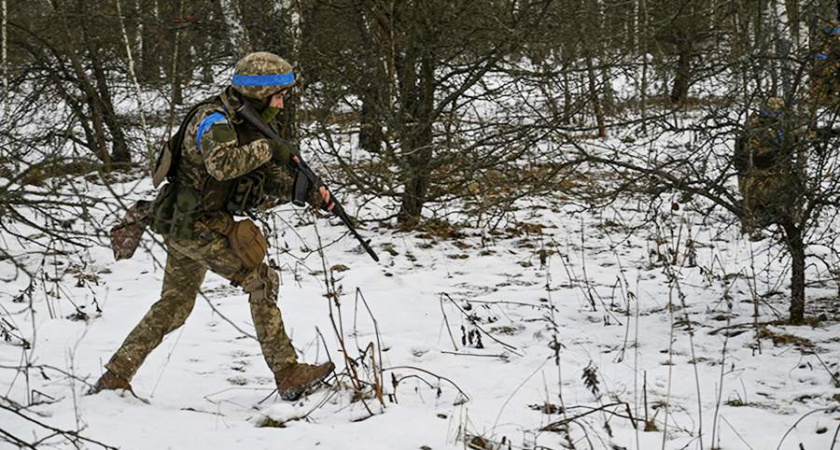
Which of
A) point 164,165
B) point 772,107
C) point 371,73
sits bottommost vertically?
point 164,165

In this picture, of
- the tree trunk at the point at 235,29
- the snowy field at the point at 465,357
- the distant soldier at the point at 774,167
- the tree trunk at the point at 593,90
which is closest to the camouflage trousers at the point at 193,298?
the snowy field at the point at 465,357

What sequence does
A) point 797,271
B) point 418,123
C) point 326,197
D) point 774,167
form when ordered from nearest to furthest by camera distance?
point 326,197 < point 774,167 < point 797,271 < point 418,123

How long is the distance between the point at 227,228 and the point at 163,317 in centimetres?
54

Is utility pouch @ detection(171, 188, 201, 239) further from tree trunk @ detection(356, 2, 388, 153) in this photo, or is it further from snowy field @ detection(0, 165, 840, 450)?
tree trunk @ detection(356, 2, 388, 153)

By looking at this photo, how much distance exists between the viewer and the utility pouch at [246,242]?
12.8ft

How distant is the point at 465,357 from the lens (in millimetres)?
4633

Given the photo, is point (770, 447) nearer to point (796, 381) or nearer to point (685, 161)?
point (796, 381)

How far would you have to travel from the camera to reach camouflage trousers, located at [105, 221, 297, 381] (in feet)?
12.7

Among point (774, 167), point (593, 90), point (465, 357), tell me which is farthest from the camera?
point (593, 90)

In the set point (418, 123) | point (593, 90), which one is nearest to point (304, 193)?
point (593, 90)

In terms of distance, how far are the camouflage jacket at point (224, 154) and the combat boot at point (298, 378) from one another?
2.74 feet

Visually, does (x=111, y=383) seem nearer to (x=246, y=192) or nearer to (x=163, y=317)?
(x=163, y=317)

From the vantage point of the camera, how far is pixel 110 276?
6.82m

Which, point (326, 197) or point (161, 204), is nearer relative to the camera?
point (161, 204)
